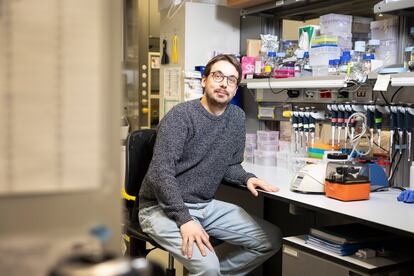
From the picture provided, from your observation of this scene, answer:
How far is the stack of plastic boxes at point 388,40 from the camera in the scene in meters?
2.48

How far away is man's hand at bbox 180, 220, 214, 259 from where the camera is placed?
2.14m

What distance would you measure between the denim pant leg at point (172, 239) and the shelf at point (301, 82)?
0.91m

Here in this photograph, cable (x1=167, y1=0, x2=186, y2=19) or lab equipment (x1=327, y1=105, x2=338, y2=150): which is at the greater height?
cable (x1=167, y1=0, x2=186, y2=19)

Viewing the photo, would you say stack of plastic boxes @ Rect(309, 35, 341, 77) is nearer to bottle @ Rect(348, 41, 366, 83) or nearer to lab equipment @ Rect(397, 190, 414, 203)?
bottle @ Rect(348, 41, 366, 83)

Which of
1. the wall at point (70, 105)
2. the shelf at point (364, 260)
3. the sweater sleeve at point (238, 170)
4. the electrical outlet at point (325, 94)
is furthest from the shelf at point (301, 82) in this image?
the wall at point (70, 105)

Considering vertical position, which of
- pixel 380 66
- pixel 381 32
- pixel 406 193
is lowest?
pixel 406 193

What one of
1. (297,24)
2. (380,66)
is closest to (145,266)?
(380,66)

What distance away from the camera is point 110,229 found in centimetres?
49

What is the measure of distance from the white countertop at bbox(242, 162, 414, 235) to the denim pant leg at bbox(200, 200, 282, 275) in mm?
228

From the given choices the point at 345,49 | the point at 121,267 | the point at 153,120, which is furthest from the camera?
the point at 153,120

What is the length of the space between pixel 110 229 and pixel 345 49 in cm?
244

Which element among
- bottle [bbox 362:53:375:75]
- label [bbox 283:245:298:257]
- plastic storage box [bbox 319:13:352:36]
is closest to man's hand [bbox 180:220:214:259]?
label [bbox 283:245:298:257]

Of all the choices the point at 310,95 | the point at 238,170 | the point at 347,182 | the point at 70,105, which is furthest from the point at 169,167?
the point at 70,105

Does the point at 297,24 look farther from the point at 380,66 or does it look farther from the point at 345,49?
the point at 380,66
